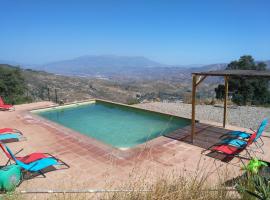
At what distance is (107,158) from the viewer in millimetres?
5812

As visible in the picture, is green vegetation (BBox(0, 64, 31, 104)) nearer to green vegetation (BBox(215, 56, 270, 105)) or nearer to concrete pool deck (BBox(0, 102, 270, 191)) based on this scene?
concrete pool deck (BBox(0, 102, 270, 191))

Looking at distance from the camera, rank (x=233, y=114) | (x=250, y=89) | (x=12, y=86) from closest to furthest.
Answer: (x=233, y=114)
(x=12, y=86)
(x=250, y=89)

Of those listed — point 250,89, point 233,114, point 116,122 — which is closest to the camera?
point 116,122

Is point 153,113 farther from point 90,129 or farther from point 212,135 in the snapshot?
point 212,135

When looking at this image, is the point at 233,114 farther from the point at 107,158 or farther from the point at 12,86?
the point at 12,86

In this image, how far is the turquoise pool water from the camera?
8.29 metres

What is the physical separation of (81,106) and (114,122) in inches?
135

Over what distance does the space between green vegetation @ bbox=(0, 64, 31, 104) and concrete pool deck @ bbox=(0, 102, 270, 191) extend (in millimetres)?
5458

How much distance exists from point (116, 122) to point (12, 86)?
7.78 m

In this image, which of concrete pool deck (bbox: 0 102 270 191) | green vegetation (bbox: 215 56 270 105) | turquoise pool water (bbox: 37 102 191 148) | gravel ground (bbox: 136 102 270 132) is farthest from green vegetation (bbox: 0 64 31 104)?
green vegetation (bbox: 215 56 270 105)

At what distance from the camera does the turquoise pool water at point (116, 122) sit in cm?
829

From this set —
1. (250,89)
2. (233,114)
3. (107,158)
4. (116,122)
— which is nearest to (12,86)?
(116,122)

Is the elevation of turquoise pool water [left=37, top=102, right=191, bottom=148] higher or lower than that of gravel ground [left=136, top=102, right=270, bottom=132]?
lower

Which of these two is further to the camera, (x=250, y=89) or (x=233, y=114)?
(x=250, y=89)
